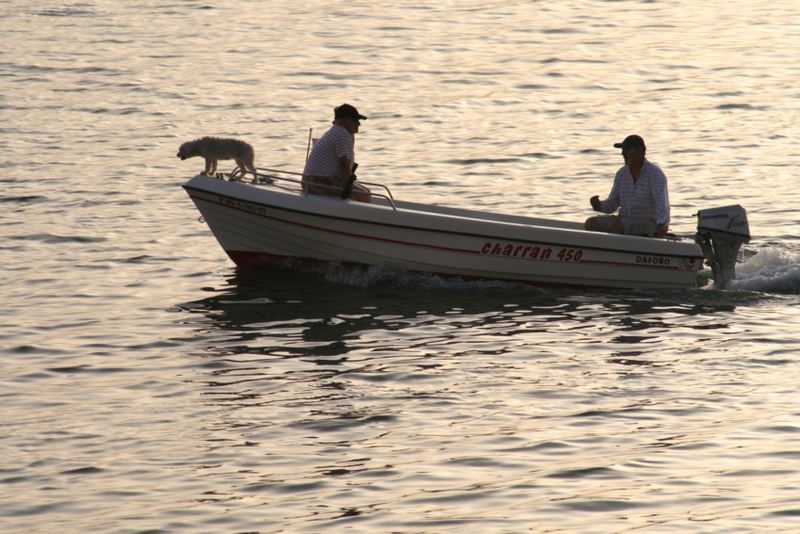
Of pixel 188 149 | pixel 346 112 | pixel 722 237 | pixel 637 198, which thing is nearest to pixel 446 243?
pixel 346 112

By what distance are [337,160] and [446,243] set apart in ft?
4.96

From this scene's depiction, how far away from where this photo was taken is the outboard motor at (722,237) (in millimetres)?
12383

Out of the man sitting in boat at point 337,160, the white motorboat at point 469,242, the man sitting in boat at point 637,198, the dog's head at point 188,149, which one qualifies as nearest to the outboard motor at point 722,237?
the white motorboat at point 469,242

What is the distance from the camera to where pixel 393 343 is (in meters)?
11.0

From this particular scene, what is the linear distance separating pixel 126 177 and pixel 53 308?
6.76 m

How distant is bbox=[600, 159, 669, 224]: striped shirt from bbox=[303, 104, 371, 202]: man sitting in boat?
2.72m

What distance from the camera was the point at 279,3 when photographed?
37844 mm

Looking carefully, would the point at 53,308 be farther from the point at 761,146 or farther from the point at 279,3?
the point at 279,3

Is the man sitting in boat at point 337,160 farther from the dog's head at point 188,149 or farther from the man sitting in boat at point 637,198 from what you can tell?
the man sitting in boat at point 637,198

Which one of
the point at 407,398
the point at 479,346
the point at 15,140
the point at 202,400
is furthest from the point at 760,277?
the point at 15,140

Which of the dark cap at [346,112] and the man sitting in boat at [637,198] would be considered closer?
the man sitting in boat at [637,198]

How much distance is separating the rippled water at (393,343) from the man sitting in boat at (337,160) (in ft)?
3.01

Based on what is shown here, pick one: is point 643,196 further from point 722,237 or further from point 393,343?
point 393,343

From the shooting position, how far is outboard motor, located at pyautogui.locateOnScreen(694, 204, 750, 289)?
12.4m
